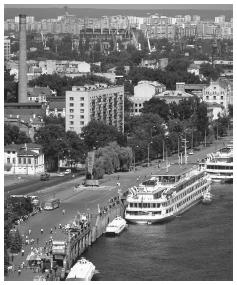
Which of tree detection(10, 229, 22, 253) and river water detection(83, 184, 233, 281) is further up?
tree detection(10, 229, 22, 253)

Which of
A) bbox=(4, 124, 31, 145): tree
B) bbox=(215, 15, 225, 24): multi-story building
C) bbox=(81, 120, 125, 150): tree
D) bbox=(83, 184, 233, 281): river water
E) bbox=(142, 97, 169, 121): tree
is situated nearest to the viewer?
bbox=(83, 184, 233, 281): river water

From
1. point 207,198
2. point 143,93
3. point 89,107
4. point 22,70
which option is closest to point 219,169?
point 207,198

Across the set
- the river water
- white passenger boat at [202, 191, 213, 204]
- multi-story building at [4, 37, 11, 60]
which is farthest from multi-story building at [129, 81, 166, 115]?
multi-story building at [4, 37, 11, 60]

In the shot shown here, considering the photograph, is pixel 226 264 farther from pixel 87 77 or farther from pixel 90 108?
pixel 87 77

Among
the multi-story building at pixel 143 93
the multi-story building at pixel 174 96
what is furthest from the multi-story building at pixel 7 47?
the multi-story building at pixel 174 96

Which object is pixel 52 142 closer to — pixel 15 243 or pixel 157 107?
pixel 157 107

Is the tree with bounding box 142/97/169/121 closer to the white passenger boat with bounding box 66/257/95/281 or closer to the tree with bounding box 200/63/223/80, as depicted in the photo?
the tree with bounding box 200/63/223/80
